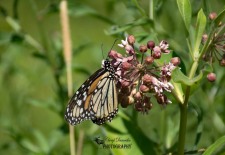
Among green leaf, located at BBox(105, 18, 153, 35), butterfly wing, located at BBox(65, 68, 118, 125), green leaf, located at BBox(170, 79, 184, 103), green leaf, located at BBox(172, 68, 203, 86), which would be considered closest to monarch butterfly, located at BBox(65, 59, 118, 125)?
butterfly wing, located at BBox(65, 68, 118, 125)

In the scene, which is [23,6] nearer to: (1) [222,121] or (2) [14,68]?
(2) [14,68]

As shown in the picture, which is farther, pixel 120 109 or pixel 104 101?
pixel 120 109

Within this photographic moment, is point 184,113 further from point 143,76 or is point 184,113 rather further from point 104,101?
point 104,101

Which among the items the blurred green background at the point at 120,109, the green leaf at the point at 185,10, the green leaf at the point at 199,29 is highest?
the green leaf at the point at 185,10

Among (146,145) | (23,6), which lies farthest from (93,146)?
(23,6)

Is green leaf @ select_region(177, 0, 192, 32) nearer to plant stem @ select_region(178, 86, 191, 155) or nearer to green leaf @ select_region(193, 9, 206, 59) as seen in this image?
green leaf @ select_region(193, 9, 206, 59)

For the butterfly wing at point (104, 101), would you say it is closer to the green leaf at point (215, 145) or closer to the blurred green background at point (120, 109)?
the blurred green background at point (120, 109)

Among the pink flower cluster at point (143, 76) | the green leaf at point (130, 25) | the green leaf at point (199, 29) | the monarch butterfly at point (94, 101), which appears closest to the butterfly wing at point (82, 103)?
the monarch butterfly at point (94, 101)

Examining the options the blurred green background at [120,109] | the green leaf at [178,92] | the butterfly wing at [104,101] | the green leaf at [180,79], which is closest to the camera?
the green leaf at [180,79]

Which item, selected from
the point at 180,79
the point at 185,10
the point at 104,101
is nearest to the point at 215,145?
the point at 180,79
